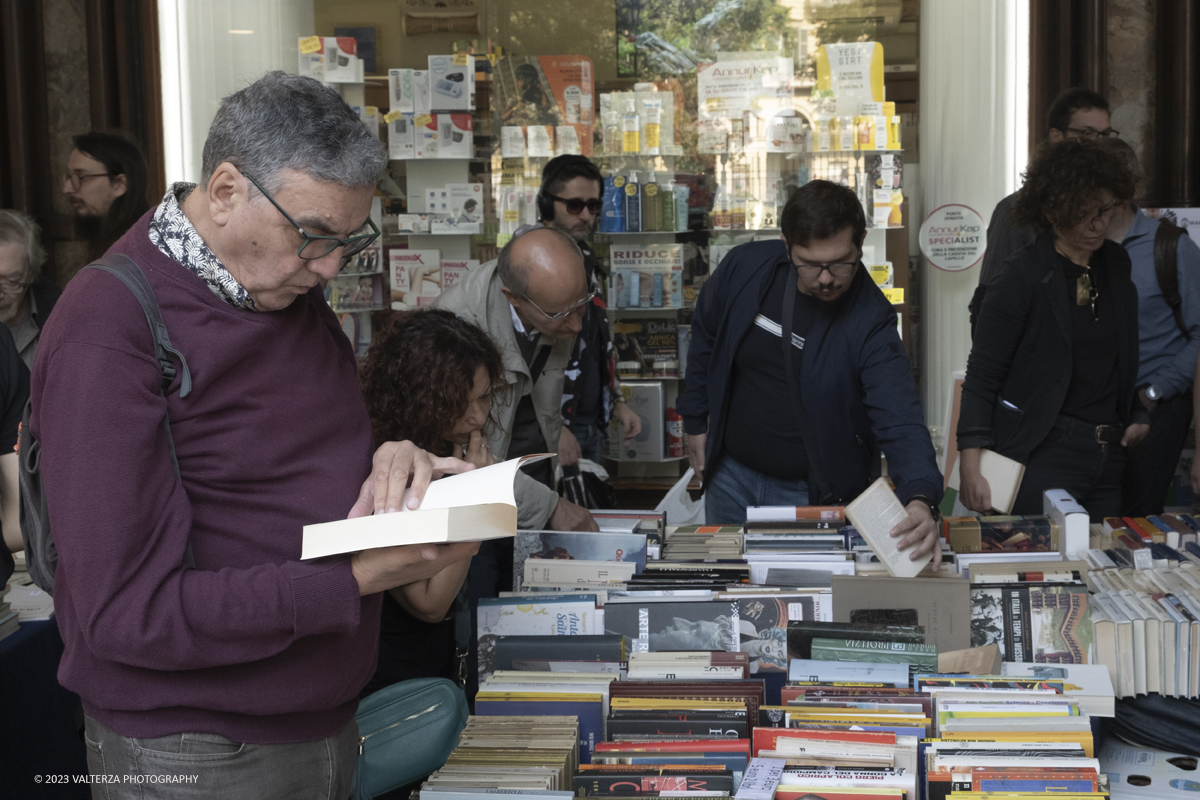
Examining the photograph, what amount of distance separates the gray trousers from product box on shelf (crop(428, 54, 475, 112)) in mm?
5323

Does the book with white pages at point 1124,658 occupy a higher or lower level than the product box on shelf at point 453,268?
lower

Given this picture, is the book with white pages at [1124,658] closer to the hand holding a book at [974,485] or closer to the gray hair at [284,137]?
the hand holding a book at [974,485]

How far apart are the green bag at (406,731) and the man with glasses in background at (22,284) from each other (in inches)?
80.0

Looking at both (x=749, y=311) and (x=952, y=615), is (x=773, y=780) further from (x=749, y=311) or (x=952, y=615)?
(x=749, y=311)

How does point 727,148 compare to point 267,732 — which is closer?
point 267,732

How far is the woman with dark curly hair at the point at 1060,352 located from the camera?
3199mm

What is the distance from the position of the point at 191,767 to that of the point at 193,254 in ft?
2.09

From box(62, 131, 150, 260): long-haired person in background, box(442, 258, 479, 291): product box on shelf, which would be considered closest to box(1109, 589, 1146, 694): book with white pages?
box(62, 131, 150, 260): long-haired person in background

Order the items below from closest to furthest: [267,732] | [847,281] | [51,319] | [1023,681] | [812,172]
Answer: [51,319] → [267,732] → [1023,681] → [847,281] → [812,172]

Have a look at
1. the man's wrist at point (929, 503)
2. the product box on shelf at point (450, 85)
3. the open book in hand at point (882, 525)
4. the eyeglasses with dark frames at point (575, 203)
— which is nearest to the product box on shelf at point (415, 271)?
the product box on shelf at point (450, 85)

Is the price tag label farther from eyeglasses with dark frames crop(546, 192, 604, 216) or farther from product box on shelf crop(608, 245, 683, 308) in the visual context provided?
product box on shelf crop(608, 245, 683, 308)

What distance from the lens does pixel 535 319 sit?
305cm

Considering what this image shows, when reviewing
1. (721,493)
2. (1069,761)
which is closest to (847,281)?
(721,493)

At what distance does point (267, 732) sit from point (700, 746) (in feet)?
2.39
